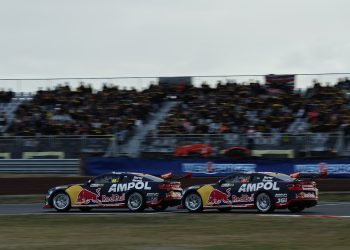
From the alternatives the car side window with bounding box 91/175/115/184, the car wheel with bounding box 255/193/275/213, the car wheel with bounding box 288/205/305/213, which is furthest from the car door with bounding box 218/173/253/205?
the car side window with bounding box 91/175/115/184

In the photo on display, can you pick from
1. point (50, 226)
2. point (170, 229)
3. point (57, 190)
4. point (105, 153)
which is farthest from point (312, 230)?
point (105, 153)

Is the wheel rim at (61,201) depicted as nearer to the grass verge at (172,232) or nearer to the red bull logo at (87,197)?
the red bull logo at (87,197)

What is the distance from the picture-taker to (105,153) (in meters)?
32.1

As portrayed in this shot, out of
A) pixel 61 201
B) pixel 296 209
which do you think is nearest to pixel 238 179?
pixel 296 209

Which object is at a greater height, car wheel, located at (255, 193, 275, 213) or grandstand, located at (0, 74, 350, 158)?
grandstand, located at (0, 74, 350, 158)

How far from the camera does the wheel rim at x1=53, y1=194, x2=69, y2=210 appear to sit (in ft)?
73.0

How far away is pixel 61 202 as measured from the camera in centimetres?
2230

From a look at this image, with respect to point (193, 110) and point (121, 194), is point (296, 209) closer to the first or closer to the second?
point (121, 194)

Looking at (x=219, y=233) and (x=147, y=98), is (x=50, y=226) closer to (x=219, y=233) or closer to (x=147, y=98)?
(x=219, y=233)

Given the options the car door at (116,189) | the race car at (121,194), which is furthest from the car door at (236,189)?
the car door at (116,189)

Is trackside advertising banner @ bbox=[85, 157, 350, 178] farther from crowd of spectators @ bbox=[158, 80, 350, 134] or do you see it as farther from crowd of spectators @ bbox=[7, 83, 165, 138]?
crowd of spectators @ bbox=[158, 80, 350, 134]

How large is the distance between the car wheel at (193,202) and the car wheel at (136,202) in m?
1.34

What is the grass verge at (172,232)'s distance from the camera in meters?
12.6

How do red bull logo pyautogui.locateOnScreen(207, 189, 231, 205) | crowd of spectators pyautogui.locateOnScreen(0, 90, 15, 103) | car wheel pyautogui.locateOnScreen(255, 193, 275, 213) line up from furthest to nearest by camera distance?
crowd of spectators pyautogui.locateOnScreen(0, 90, 15, 103), red bull logo pyautogui.locateOnScreen(207, 189, 231, 205), car wheel pyautogui.locateOnScreen(255, 193, 275, 213)
